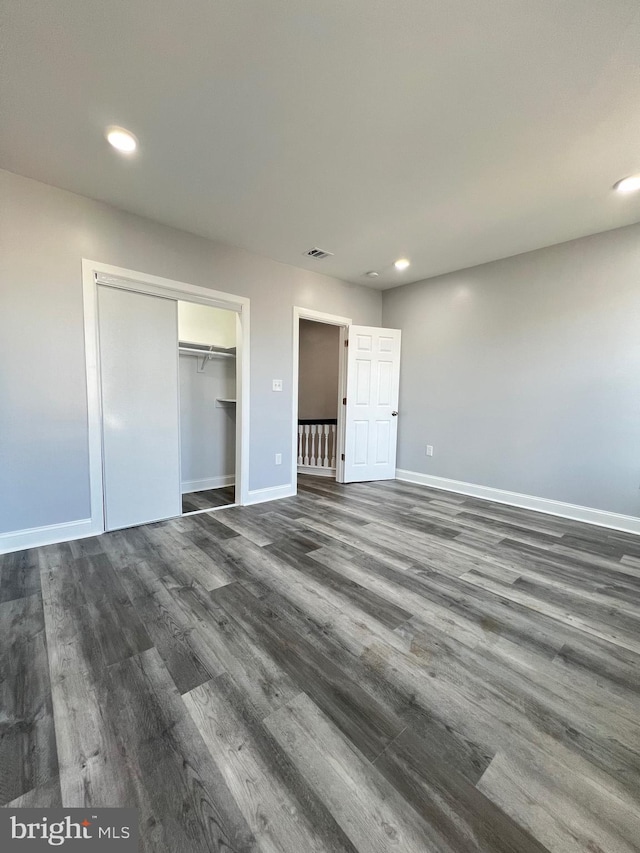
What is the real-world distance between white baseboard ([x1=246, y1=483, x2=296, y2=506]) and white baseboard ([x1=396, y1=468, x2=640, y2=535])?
1749 mm

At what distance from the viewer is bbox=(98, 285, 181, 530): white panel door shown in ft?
9.04

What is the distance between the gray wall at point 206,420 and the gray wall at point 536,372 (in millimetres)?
2509

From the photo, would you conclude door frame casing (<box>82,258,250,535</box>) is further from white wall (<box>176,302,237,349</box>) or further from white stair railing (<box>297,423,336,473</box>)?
white stair railing (<box>297,423,336,473</box>)

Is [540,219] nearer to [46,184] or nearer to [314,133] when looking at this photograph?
[314,133]

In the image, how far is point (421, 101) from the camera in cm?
169

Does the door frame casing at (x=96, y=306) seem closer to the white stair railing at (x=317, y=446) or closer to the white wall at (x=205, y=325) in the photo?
the white wall at (x=205, y=325)

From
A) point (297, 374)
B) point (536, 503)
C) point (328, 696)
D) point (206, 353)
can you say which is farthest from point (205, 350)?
point (536, 503)

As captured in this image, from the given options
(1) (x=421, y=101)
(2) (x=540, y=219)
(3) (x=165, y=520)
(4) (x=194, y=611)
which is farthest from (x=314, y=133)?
(3) (x=165, y=520)

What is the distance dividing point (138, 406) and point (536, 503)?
13.3 feet

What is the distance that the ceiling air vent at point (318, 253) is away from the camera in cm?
344

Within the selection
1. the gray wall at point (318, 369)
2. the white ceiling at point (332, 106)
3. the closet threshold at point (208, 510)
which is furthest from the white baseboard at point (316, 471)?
the white ceiling at point (332, 106)

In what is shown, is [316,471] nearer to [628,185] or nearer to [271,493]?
[271,493]

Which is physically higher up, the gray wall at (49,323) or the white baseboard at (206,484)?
the gray wall at (49,323)

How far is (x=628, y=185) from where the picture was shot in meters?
2.31
